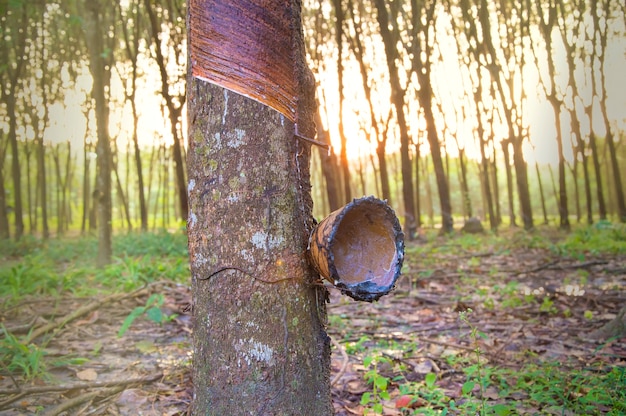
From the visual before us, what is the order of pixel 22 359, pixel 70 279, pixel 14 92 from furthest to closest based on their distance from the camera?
pixel 14 92, pixel 70 279, pixel 22 359

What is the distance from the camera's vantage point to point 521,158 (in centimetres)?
1360

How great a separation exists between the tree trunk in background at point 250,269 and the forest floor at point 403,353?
81 cm

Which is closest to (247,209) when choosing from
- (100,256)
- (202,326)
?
(202,326)

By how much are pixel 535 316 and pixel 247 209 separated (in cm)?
346

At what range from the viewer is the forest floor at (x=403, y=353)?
2277 mm

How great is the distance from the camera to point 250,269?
152 cm

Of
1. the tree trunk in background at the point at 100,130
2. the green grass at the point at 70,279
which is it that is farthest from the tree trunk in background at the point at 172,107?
the tree trunk in background at the point at 100,130

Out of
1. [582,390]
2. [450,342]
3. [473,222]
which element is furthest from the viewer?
[473,222]

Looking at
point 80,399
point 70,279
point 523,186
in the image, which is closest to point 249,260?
point 80,399

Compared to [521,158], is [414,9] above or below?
above

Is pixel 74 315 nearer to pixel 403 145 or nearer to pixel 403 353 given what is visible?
pixel 403 353

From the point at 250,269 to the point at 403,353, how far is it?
2030 mm

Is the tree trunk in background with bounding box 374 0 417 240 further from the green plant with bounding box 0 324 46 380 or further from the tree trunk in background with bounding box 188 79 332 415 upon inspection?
the tree trunk in background with bounding box 188 79 332 415

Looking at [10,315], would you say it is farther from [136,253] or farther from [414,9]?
[414,9]
